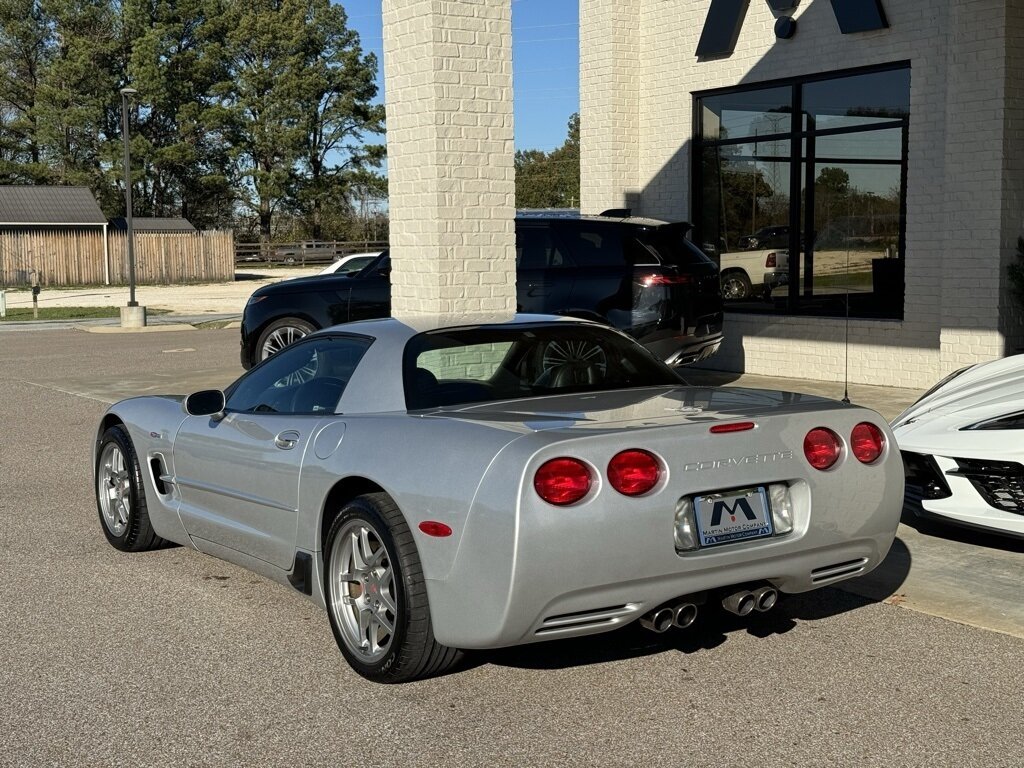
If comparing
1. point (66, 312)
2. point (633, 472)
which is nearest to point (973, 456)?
point (633, 472)

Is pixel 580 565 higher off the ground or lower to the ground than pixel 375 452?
lower

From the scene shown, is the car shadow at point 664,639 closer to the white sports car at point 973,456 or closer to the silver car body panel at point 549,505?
the silver car body panel at point 549,505

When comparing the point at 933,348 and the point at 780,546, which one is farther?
the point at 933,348

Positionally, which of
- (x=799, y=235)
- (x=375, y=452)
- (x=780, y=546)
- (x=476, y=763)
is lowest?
(x=476, y=763)

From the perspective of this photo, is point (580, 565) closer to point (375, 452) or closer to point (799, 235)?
point (375, 452)

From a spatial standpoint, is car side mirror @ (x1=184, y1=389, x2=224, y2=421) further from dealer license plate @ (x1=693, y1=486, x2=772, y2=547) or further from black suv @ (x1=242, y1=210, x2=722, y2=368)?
black suv @ (x1=242, y1=210, x2=722, y2=368)

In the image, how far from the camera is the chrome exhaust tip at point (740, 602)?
4527 millimetres

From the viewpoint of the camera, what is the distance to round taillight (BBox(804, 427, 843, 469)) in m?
4.64

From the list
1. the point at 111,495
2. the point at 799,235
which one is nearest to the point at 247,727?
the point at 111,495

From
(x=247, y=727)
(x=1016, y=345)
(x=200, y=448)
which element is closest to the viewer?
(x=247, y=727)

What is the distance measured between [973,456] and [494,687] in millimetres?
2994

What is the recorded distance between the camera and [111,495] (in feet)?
22.6

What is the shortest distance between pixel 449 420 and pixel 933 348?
9.51 metres

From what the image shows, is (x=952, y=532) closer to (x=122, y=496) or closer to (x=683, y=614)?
(x=683, y=614)
